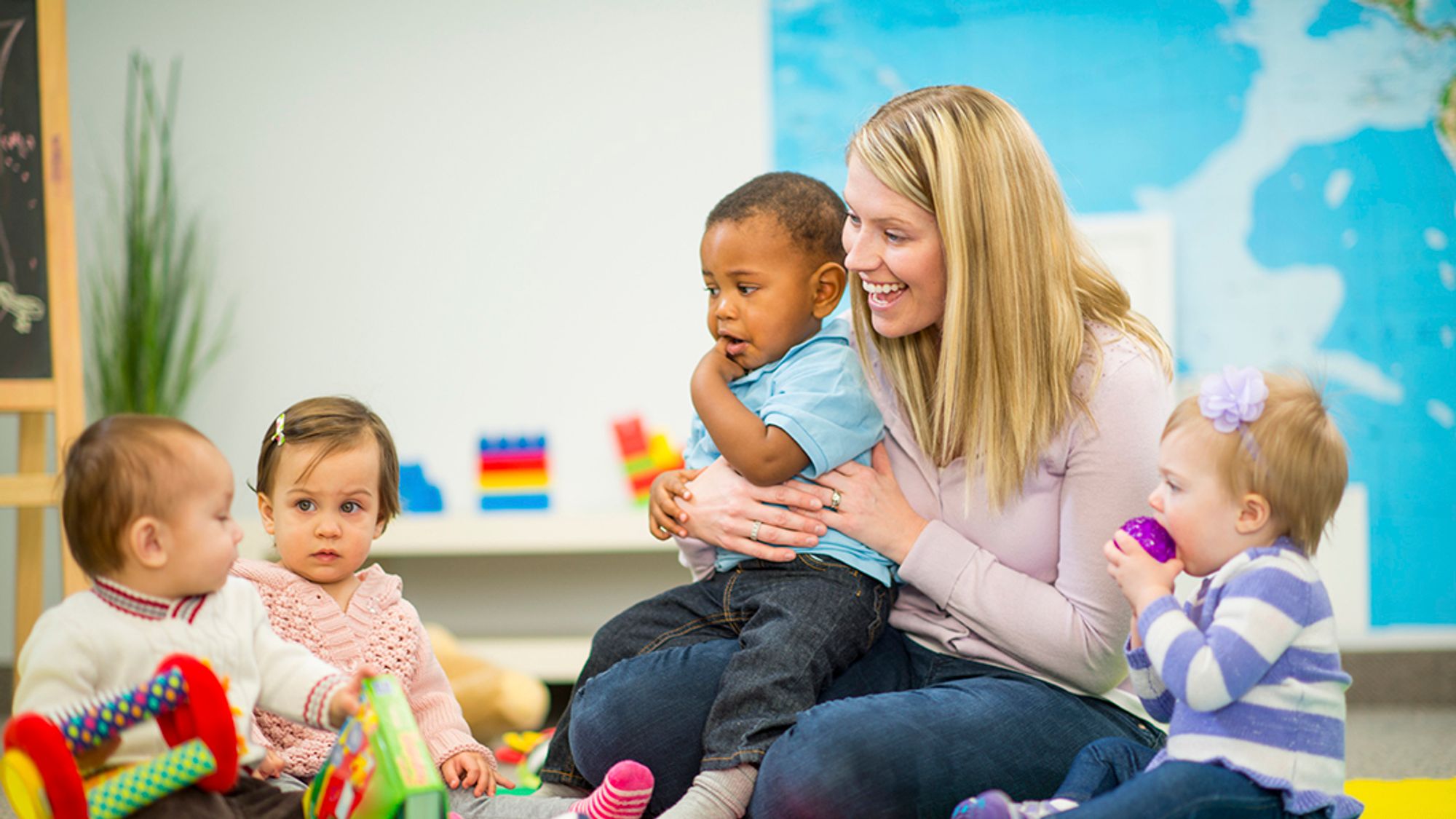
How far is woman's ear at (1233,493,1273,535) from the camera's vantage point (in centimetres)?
133

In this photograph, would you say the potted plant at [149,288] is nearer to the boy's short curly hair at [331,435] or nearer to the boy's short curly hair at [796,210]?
the boy's short curly hair at [331,435]

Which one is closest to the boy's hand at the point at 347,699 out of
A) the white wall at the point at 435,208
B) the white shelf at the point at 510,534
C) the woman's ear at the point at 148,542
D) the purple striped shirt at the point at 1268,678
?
the woman's ear at the point at 148,542

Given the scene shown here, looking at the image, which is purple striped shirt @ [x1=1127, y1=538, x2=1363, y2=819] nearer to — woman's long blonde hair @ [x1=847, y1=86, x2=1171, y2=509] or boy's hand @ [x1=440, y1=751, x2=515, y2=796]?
woman's long blonde hair @ [x1=847, y1=86, x2=1171, y2=509]

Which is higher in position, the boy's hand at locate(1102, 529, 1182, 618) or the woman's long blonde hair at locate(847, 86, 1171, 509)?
the woman's long blonde hair at locate(847, 86, 1171, 509)

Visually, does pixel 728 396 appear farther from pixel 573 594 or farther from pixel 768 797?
pixel 573 594

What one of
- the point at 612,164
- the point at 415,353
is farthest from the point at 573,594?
the point at 612,164

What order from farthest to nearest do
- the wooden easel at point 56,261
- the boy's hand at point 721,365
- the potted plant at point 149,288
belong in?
the potted plant at point 149,288 < the wooden easel at point 56,261 < the boy's hand at point 721,365

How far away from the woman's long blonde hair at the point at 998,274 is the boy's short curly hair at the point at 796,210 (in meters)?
0.19

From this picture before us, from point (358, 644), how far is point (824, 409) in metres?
0.73

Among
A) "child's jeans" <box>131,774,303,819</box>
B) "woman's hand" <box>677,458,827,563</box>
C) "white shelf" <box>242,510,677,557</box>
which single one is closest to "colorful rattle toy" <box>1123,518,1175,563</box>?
"woman's hand" <box>677,458,827,563</box>

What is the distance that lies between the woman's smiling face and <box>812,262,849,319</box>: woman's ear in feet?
0.36

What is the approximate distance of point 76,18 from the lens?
4.00 m

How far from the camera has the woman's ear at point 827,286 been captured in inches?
73.5

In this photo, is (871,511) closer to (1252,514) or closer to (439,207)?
(1252,514)
